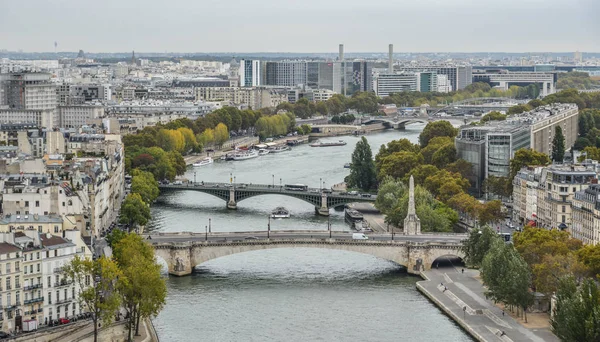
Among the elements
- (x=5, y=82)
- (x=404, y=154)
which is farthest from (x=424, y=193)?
(x=5, y=82)

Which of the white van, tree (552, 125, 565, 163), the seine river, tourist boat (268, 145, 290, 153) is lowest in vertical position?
the seine river

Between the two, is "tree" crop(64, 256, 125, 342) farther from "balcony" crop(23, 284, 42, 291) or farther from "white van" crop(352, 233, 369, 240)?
"white van" crop(352, 233, 369, 240)

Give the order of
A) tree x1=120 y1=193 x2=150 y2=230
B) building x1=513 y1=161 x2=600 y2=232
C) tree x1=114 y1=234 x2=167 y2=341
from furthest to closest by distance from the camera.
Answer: tree x1=120 y1=193 x2=150 y2=230 < building x1=513 y1=161 x2=600 y2=232 < tree x1=114 y1=234 x2=167 y2=341

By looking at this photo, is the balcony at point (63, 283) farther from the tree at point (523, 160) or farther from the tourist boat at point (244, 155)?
the tourist boat at point (244, 155)

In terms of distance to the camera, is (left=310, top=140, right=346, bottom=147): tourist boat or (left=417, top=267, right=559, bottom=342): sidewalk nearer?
(left=417, top=267, right=559, bottom=342): sidewalk

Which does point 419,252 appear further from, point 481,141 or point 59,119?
point 59,119

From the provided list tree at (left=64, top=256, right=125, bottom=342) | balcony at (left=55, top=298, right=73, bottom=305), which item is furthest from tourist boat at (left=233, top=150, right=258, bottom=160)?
balcony at (left=55, top=298, right=73, bottom=305)

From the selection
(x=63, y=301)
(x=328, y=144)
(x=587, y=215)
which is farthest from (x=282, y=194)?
(x=328, y=144)
